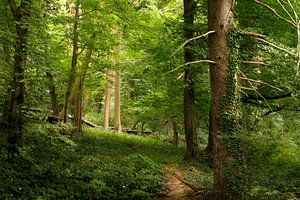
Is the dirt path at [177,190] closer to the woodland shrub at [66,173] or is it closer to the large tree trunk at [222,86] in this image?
the woodland shrub at [66,173]

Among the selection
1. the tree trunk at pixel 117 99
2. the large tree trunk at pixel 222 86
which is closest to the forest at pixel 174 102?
the large tree trunk at pixel 222 86

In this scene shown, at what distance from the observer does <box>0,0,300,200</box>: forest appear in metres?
7.98

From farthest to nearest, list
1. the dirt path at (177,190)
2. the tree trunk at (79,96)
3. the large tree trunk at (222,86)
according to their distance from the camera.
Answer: the tree trunk at (79,96) → the dirt path at (177,190) → the large tree trunk at (222,86)

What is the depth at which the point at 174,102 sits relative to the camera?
58.9 feet

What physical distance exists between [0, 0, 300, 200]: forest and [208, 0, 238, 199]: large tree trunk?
2 centimetres

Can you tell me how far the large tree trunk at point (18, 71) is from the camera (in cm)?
901

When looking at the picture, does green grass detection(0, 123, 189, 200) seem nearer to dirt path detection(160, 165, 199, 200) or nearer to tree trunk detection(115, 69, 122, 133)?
dirt path detection(160, 165, 199, 200)

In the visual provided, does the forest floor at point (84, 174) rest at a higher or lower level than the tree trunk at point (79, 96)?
lower

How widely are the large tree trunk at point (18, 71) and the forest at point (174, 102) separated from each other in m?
0.03

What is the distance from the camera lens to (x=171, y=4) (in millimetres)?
20688

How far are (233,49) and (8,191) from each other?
5.69 meters

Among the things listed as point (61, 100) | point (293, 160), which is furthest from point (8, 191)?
point (61, 100)

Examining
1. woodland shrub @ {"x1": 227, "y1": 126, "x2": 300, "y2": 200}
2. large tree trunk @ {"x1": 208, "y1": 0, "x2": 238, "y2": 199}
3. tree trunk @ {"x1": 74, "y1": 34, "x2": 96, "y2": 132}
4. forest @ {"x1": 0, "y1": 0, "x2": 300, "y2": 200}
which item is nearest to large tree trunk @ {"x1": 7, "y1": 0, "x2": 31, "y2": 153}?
forest @ {"x1": 0, "y1": 0, "x2": 300, "y2": 200}

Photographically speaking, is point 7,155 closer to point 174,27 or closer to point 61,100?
point 174,27
